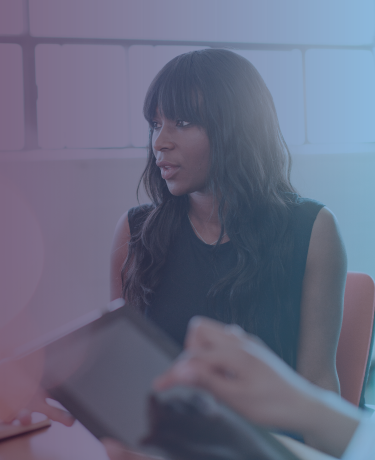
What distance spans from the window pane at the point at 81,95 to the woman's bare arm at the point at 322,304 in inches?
59.7

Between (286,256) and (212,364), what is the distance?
80 centimetres

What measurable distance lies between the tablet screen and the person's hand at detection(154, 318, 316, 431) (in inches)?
6.7

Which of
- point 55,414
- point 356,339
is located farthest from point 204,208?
point 55,414

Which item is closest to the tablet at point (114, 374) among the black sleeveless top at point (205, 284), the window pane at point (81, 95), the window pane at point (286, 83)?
the black sleeveless top at point (205, 284)

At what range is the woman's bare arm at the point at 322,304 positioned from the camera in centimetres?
95

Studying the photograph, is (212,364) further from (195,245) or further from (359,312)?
(195,245)

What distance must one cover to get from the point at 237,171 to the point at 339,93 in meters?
1.73

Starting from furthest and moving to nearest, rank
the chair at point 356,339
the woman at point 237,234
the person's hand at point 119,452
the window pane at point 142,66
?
the window pane at point 142,66 < the woman at point 237,234 < the chair at point 356,339 < the person's hand at point 119,452

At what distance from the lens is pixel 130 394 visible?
0.48m

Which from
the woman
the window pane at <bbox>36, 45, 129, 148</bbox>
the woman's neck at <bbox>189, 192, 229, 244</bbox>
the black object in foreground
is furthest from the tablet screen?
the window pane at <bbox>36, 45, 129, 148</bbox>

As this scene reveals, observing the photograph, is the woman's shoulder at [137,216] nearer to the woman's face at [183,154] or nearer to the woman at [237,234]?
the woman at [237,234]

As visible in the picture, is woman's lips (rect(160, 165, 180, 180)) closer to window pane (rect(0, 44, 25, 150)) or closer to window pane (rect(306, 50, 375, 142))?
window pane (rect(0, 44, 25, 150))

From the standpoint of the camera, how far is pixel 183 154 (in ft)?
3.55

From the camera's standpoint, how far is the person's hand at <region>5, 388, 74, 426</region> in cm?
67
